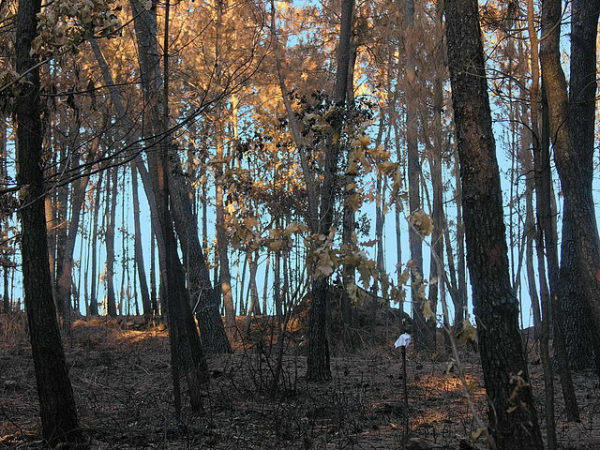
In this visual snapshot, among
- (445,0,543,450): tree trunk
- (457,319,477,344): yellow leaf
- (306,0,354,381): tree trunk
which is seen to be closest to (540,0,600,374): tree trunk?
(445,0,543,450): tree trunk

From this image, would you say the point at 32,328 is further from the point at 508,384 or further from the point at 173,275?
the point at 508,384

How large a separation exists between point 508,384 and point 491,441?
1.89 ft

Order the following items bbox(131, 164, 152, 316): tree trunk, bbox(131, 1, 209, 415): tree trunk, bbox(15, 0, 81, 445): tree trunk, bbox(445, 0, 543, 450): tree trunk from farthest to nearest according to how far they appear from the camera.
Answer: bbox(131, 164, 152, 316): tree trunk
bbox(131, 1, 209, 415): tree trunk
bbox(15, 0, 81, 445): tree trunk
bbox(445, 0, 543, 450): tree trunk

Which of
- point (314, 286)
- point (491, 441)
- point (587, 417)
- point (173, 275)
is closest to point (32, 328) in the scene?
point (173, 275)

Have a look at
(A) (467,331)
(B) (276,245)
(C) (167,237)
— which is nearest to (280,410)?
(C) (167,237)

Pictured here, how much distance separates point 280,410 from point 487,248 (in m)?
2.78

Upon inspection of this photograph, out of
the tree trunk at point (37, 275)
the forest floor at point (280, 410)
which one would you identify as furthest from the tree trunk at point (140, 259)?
the tree trunk at point (37, 275)

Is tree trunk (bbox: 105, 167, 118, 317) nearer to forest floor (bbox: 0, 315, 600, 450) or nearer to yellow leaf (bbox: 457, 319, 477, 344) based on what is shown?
forest floor (bbox: 0, 315, 600, 450)

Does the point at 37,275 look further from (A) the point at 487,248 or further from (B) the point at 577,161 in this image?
(B) the point at 577,161

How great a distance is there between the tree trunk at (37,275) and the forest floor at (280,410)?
206 mm

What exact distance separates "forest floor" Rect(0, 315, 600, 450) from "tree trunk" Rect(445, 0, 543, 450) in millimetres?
205

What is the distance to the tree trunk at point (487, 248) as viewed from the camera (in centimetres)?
339

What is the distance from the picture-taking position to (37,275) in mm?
4168

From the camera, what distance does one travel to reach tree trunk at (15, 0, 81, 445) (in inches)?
162
